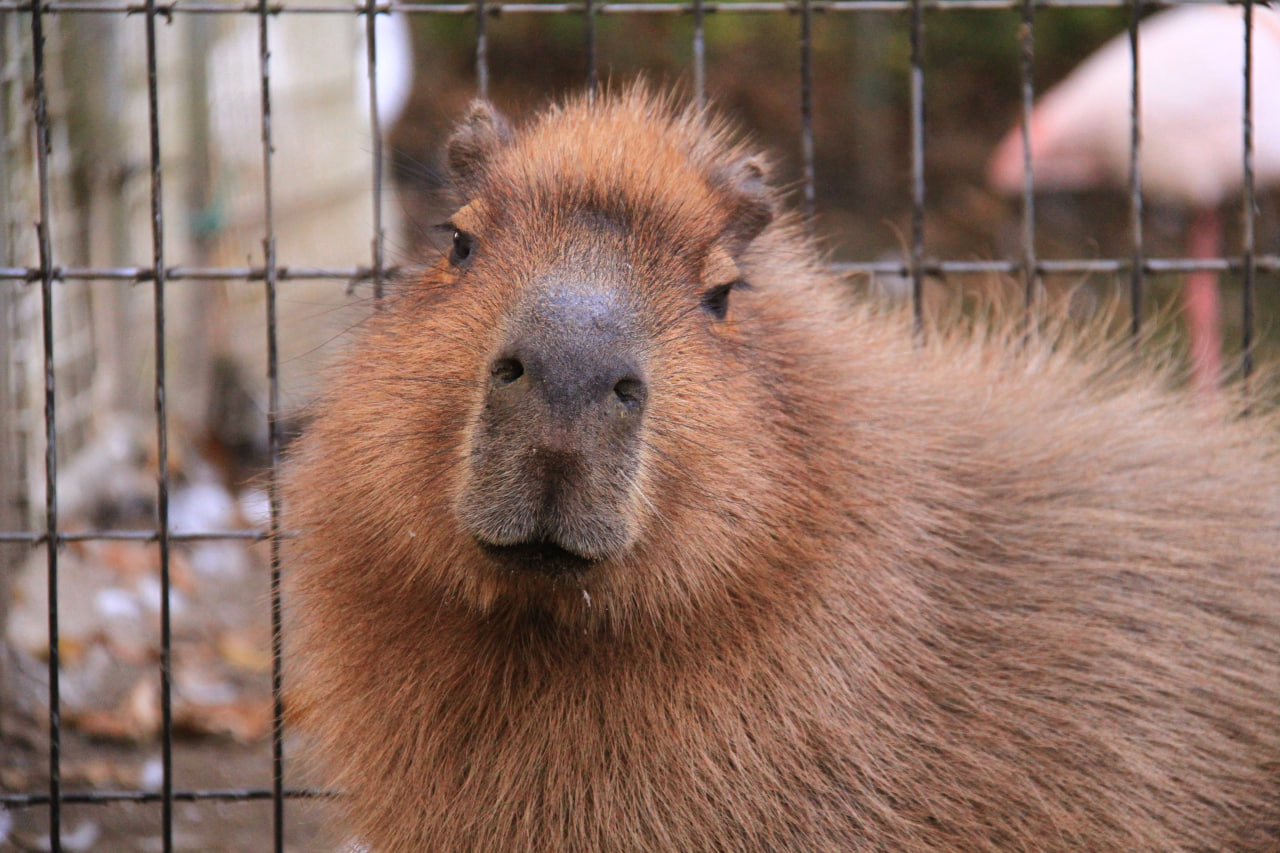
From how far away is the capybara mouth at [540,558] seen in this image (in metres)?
2.46

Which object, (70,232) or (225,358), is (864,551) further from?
(225,358)

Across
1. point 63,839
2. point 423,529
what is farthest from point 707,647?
point 63,839

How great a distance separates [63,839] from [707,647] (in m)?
2.52

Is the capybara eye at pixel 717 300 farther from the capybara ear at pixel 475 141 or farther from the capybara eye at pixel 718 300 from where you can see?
the capybara ear at pixel 475 141

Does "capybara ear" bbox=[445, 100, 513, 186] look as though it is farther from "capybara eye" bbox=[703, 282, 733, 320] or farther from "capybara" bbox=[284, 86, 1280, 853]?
"capybara eye" bbox=[703, 282, 733, 320]

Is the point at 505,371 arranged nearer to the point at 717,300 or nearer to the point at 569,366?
the point at 569,366

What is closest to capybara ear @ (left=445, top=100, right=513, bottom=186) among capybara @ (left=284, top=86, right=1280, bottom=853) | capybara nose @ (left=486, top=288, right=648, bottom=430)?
capybara @ (left=284, top=86, right=1280, bottom=853)

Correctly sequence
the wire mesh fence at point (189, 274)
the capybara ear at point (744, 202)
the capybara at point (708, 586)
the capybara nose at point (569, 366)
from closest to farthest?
the capybara nose at point (569, 366), the capybara at point (708, 586), the capybara ear at point (744, 202), the wire mesh fence at point (189, 274)

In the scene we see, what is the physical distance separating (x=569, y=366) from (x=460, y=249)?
0.65m

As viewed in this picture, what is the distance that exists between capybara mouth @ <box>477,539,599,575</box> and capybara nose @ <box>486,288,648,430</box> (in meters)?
0.26

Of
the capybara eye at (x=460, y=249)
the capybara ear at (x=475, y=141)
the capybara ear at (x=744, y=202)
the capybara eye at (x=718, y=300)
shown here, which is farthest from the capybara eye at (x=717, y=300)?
the capybara ear at (x=475, y=141)

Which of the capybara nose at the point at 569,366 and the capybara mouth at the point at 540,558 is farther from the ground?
the capybara nose at the point at 569,366

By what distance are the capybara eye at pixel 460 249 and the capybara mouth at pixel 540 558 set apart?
0.71m

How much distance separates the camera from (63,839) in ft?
13.7
